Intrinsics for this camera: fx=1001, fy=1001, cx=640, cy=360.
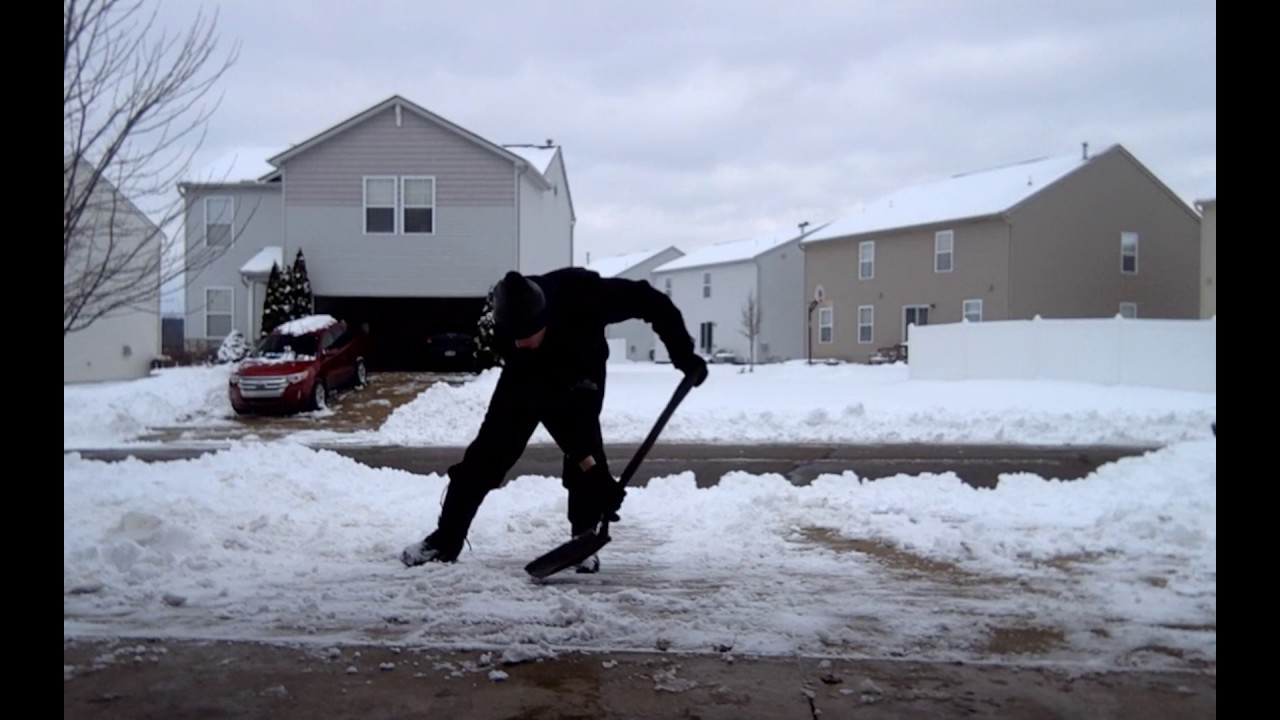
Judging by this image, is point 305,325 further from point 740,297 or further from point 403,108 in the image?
point 740,297

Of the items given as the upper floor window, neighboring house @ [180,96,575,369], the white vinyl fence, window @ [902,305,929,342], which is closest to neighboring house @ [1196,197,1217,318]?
the white vinyl fence

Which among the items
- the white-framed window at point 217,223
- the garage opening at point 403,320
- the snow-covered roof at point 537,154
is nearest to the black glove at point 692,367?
the white-framed window at point 217,223

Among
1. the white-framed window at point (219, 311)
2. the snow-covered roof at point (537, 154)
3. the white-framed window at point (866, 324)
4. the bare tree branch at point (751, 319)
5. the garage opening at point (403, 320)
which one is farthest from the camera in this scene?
the bare tree branch at point (751, 319)

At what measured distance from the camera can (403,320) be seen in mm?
20250

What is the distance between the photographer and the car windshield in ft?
57.3

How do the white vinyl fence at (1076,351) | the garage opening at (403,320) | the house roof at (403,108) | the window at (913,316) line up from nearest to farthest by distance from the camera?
the white vinyl fence at (1076,351) < the house roof at (403,108) < the garage opening at (403,320) < the window at (913,316)

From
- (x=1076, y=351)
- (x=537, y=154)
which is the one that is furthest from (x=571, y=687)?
(x=1076, y=351)

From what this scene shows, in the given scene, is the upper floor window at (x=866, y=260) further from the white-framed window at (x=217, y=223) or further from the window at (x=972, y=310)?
the white-framed window at (x=217, y=223)

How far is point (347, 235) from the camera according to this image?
19281 mm

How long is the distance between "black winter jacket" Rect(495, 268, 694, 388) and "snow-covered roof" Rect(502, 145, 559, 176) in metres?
13.8

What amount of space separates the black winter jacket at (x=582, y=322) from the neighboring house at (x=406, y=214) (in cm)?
1324

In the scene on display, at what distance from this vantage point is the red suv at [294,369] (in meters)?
17.0
